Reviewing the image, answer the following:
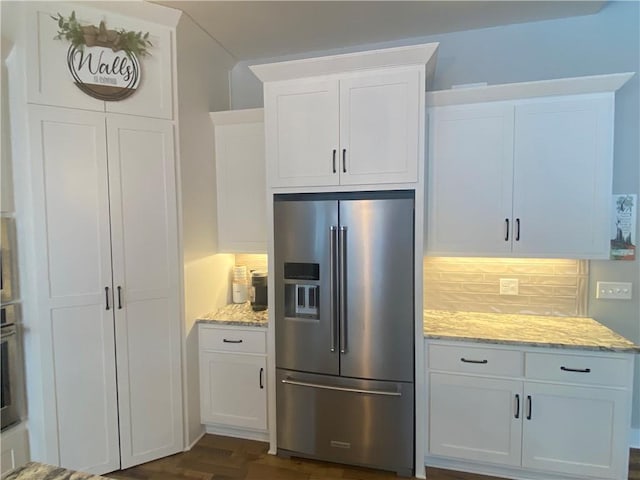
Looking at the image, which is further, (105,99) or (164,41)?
(164,41)

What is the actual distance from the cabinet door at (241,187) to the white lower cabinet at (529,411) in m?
1.52

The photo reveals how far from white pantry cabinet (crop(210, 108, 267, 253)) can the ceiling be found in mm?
604

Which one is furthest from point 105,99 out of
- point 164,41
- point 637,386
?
point 637,386

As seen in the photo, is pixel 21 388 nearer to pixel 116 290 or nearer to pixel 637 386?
pixel 116 290

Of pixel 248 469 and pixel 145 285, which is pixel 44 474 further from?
pixel 248 469

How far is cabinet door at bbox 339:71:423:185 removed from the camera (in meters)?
2.16

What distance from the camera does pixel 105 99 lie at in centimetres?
217

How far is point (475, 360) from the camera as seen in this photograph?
219 cm

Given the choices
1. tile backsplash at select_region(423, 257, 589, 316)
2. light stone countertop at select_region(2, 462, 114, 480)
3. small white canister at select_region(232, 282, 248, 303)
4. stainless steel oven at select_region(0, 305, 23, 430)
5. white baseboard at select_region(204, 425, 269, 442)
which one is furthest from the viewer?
small white canister at select_region(232, 282, 248, 303)

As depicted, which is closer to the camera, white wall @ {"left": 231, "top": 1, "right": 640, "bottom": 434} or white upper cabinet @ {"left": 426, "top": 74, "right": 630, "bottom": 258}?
white upper cabinet @ {"left": 426, "top": 74, "right": 630, "bottom": 258}

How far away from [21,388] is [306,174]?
2.07m

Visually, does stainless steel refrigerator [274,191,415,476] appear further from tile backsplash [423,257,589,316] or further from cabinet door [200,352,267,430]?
tile backsplash [423,257,589,316]

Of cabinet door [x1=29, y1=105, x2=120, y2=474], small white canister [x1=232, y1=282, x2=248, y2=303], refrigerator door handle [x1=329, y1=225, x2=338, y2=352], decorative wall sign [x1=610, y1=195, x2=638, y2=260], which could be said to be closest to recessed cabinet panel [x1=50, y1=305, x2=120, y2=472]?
cabinet door [x1=29, y1=105, x2=120, y2=474]

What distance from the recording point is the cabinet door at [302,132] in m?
2.28
